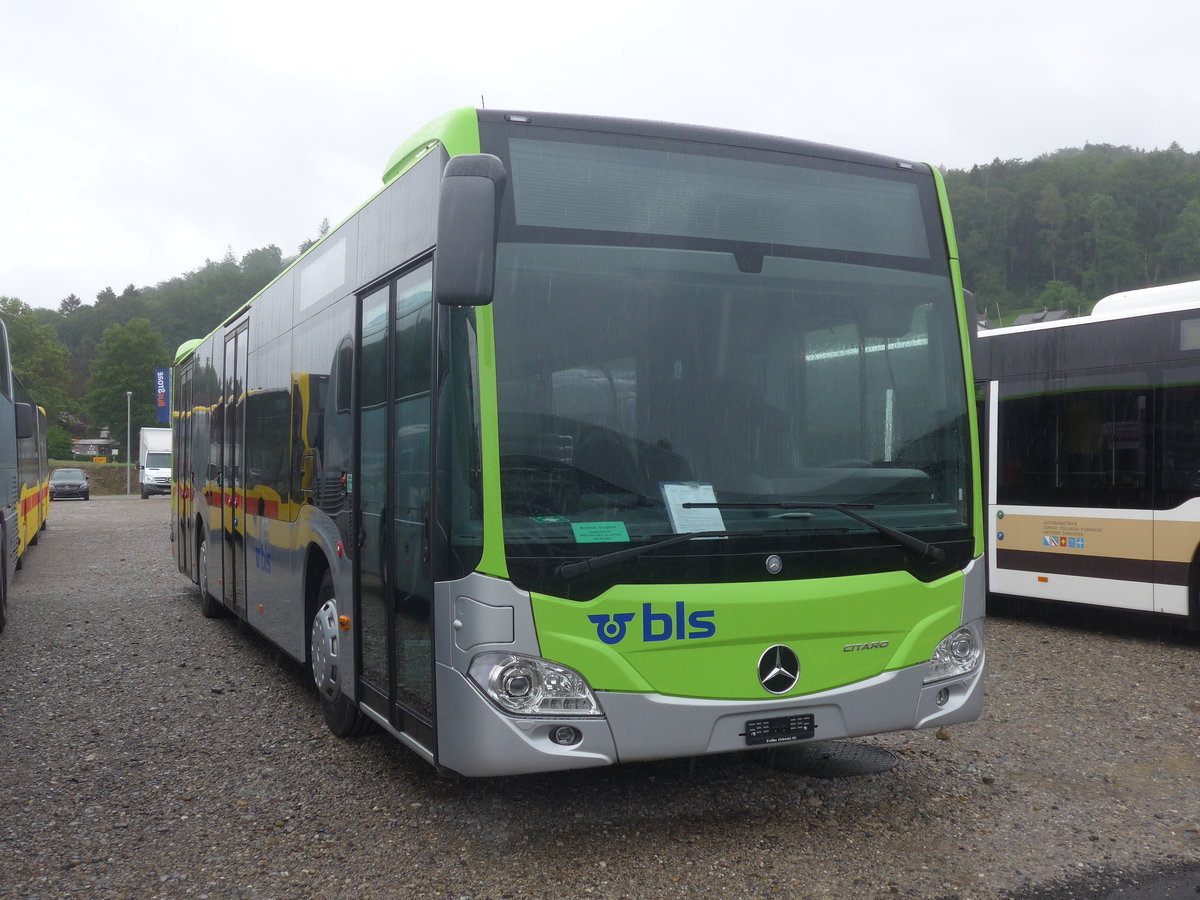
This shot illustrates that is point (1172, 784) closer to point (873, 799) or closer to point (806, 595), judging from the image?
point (873, 799)

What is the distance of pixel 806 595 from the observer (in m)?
4.45

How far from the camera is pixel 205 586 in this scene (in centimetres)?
1098

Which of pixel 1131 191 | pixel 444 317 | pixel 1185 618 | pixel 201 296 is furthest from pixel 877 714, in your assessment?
pixel 201 296

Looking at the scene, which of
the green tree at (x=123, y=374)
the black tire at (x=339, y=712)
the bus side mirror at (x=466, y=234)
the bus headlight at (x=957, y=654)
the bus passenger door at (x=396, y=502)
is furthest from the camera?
the green tree at (x=123, y=374)

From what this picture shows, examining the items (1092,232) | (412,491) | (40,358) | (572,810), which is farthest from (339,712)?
(40,358)

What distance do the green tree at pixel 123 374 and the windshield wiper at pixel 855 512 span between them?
101 metres

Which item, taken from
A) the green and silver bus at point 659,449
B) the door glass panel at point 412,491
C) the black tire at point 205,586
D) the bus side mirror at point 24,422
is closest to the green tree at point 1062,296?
the bus side mirror at point 24,422

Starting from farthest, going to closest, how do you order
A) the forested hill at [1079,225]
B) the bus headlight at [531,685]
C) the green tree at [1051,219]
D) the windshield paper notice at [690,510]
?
1. the green tree at [1051,219]
2. the forested hill at [1079,225]
3. the windshield paper notice at [690,510]
4. the bus headlight at [531,685]

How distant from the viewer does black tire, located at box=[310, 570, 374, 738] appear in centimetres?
591

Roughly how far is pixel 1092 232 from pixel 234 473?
58.6 m

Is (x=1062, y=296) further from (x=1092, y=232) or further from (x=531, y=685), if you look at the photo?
(x=531, y=685)

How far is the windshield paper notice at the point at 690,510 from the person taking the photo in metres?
4.27

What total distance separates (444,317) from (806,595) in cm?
177

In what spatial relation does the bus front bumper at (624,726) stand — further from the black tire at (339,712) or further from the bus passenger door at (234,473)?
the bus passenger door at (234,473)
